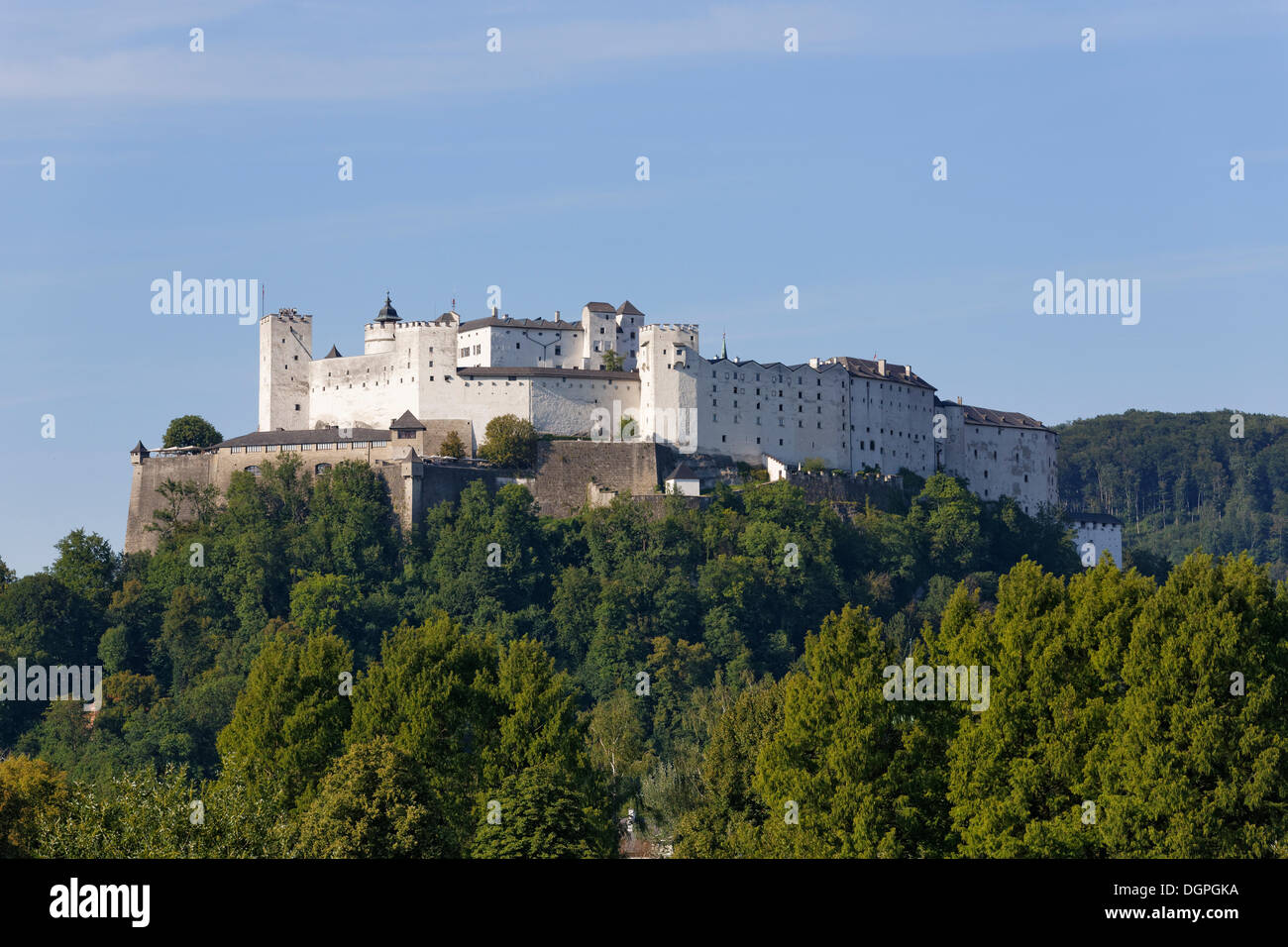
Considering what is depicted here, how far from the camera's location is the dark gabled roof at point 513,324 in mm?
106188

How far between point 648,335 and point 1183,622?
202 feet

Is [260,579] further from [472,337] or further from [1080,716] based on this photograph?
[1080,716]

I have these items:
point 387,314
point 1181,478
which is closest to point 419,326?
point 387,314

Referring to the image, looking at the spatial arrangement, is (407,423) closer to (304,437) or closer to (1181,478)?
(304,437)

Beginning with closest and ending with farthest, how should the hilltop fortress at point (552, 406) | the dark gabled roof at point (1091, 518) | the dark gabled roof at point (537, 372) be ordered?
the hilltop fortress at point (552, 406), the dark gabled roof at point (537, 372), the dark gabled roof at point (1091, 518)

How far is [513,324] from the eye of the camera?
106750mm

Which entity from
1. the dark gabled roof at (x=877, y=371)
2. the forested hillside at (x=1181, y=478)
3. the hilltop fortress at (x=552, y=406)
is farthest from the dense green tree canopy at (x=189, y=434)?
the forested hillside at (x=1181, y=478)

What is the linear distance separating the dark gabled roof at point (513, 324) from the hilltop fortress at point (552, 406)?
7 centimetres

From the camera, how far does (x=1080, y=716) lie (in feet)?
146

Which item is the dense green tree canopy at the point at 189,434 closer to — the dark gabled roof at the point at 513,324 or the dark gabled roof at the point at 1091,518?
the dark gabled roof at the point at 513,324

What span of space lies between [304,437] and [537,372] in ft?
39.1

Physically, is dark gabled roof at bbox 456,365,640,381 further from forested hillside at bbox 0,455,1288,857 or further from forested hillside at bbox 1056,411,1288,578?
forested hillside at bbox 1056,411,1288,578
